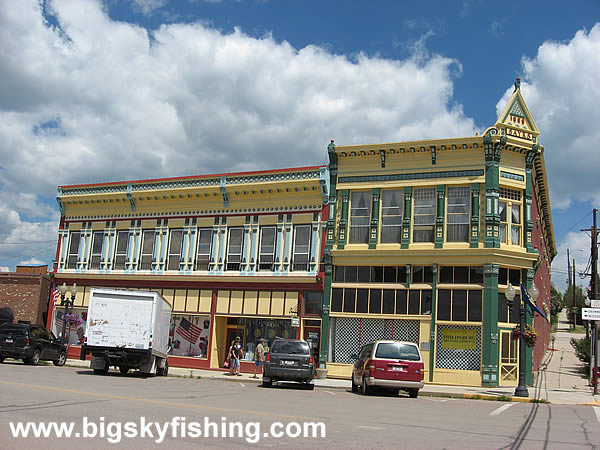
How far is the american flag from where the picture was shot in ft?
111

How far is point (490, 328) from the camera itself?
2697 centimetres

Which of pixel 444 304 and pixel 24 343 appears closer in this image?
pixel 24 343

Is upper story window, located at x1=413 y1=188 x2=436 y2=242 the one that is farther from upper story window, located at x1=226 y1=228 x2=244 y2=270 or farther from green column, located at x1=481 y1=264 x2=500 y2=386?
upper story window, located at x1=226 y1=228 x2=244 y2=270

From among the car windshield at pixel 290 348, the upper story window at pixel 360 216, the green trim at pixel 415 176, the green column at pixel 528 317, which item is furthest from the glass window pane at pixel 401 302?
the car windshield at pixel 290 348

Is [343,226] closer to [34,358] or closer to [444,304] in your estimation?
[444,304]

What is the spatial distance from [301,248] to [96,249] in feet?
45.0

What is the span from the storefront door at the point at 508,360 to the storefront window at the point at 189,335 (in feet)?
48.9

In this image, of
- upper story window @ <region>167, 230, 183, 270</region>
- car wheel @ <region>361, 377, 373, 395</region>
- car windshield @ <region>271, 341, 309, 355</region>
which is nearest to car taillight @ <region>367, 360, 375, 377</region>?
car wheel @ <region>361, 377, 373, 395</region>

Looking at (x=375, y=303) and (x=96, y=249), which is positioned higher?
(x=96, y=249)

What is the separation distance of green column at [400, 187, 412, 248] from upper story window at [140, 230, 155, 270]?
1475cm

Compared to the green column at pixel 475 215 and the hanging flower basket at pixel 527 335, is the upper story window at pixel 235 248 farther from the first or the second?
the hanging flower basket at pixel 527 335

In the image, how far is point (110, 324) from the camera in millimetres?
22312

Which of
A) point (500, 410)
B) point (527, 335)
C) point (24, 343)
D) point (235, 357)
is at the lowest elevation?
point (500, 410)

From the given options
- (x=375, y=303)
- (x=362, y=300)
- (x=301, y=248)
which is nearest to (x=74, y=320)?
(x=301, y=248)
